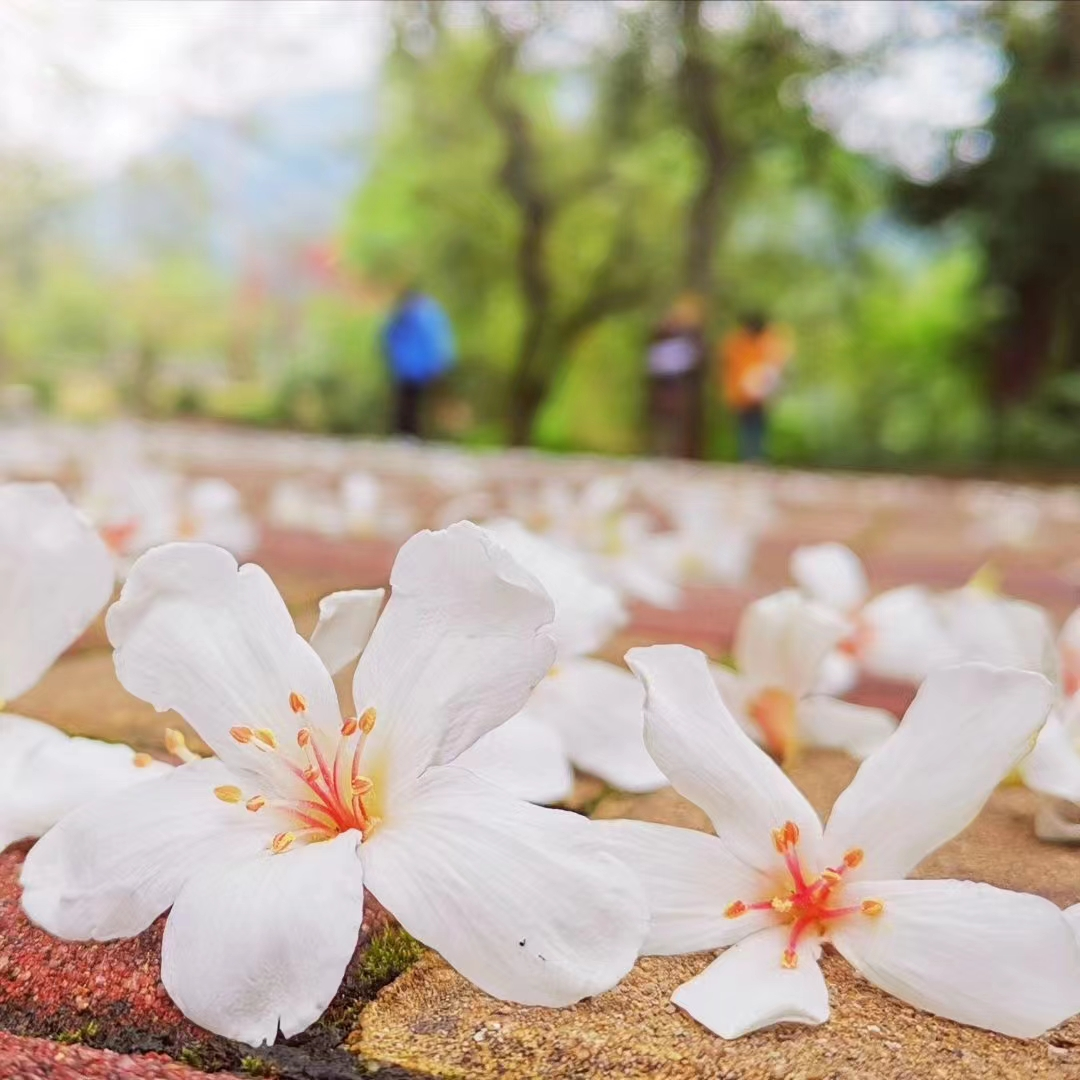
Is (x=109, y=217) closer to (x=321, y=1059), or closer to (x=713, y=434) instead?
(x=713, y=434)

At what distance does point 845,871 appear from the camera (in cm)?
53

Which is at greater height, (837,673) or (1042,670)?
(1042,670)

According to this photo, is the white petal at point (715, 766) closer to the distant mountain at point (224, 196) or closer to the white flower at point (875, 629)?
the white flower at point (875, 629)

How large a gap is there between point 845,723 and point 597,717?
0.17 metres

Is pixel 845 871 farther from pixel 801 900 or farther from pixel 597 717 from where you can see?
pixel 597 717

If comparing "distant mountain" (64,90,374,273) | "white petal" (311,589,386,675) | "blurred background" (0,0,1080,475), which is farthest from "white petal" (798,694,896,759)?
"distant mountain" (64,90,374,273)

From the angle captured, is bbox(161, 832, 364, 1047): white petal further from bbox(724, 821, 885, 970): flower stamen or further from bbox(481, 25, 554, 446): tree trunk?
bbox(481, 25, 554, 446): tree trunk

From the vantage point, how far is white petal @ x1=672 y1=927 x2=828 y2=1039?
1.54ft

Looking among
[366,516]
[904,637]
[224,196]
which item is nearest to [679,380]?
[366,516]

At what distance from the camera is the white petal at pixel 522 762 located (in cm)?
58

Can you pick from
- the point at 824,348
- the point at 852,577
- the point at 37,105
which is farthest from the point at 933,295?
the point at 852,577

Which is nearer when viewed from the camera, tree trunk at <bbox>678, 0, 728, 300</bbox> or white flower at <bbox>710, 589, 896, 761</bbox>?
white flower at <bbox>710, 589, 896, 761</bbox>

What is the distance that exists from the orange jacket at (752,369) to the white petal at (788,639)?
1025 cm

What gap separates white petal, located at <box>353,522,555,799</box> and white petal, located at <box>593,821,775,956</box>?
0.07 m
